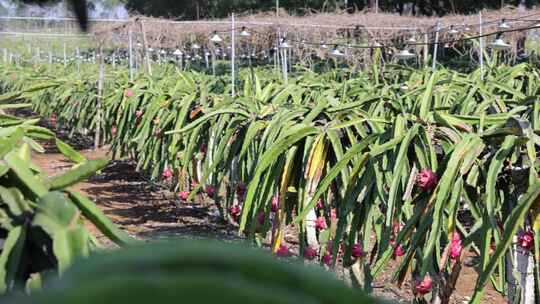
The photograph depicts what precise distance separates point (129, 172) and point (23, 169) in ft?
25.8

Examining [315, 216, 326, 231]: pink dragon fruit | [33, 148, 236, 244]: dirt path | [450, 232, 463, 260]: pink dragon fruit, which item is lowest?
[33, 148, 236, 244]: dirt path

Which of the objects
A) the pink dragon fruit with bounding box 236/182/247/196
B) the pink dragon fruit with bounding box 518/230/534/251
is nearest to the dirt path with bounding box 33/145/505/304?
the pink dragon fruit with bounding box 236/182/247/196

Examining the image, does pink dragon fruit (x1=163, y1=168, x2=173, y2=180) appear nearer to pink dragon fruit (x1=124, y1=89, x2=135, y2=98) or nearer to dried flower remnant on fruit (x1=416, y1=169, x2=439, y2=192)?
pink dragon fruit (x1=124, y1=89, x2=135, y2=98)

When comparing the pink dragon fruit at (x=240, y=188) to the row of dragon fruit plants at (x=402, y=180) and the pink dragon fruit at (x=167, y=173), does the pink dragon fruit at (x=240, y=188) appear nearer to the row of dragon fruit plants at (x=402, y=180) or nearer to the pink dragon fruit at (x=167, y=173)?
the row of dragon fruit plants at (x=402, y=180)

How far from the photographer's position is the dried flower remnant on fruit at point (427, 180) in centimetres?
222

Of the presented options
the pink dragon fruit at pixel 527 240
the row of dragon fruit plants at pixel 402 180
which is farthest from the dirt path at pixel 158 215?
the pink dragon fruit at pixel 527 240

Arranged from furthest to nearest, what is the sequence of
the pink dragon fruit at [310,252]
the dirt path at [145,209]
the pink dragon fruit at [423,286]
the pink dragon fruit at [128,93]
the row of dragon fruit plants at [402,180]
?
the pink dragon fruit at [128,93] → the dirt path at [145,209] → the pink dragon fruit at [310,252] → the pink dragon fruit at [423,286] → the row of dragon fruit plants at [402,180]

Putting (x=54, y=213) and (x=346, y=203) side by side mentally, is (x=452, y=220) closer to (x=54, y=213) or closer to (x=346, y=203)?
(x=346, y=203)

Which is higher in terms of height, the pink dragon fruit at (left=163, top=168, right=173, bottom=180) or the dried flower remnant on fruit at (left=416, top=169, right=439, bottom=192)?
the dried flower remnant on fruit at (left=416, top=169, right=439, bottom=192)

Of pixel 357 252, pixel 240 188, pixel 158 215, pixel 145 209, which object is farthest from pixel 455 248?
pixel 145 209

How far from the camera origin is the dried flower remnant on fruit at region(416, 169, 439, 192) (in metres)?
2.22

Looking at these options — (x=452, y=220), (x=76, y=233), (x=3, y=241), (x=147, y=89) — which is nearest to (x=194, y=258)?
(x=76, y=233)

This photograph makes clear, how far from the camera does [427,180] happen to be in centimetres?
223

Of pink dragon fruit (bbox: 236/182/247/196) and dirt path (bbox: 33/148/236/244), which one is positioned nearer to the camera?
pink dragon fruit (bbox: 236/182/247/196)
